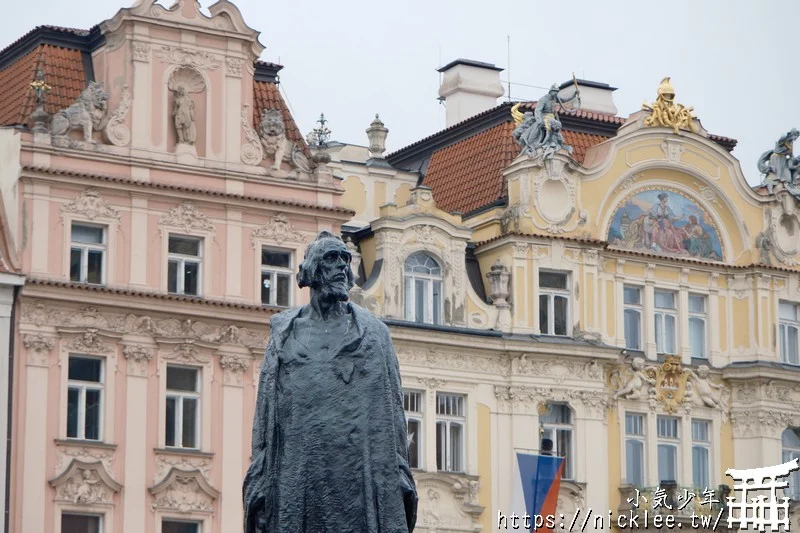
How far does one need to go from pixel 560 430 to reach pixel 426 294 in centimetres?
369

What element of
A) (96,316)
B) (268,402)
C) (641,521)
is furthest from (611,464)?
(268,402)

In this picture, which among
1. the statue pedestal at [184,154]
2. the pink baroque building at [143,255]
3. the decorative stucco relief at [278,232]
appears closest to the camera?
the pink baroque building at [143,255]

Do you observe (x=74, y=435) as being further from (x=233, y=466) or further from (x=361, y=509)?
(x=361, y=509)

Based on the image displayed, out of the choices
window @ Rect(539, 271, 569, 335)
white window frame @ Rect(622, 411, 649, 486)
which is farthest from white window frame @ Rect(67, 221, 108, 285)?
white window frame @ Rect(622, 411, 649, 486)

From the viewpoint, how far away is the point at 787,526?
149 ft

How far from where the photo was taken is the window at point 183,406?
39188mm

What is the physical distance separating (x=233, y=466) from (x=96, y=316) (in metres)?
3.53

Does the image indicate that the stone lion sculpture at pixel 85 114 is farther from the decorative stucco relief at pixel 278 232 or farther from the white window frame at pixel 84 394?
the white window frame at pixel 84 394

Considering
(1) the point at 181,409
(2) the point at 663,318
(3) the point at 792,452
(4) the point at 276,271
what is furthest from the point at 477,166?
(1) the point at 181,409

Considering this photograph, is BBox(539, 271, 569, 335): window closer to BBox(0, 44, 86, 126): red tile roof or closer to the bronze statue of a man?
BBox(0, 44, 86, 126): red tile roof

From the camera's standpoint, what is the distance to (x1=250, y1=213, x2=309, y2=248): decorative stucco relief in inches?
1602

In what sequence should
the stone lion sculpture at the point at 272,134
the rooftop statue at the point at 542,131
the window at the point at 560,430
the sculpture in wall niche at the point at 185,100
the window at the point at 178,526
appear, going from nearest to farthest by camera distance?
1. the window at the point at 178,526
2. the sculpture in wall niche at the point at 185,100
3. the stone lion sculpture at the point at 272,134
4. the window at the point at 560,430
5. the rooftop statue at the point at 542,131

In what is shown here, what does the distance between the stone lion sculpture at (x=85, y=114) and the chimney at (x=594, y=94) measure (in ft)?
46.1

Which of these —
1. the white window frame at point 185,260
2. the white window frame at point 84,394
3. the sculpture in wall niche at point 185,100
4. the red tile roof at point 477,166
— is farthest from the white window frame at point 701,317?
the white window frame at point 84,394
